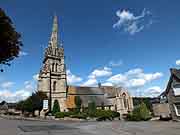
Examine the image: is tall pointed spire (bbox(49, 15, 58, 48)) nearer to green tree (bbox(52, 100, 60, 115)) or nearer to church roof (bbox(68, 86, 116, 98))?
church roof (bbox(68, 86, 116, 98))

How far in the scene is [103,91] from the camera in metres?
80.4

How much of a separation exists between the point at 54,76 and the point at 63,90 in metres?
5.22

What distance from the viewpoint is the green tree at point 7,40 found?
10.0m

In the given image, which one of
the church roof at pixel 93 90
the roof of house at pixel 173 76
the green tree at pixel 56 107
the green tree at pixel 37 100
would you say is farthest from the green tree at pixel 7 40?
the church roof at pixel 93 90

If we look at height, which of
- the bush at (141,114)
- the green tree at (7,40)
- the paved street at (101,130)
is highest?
the green tree at (7,40)

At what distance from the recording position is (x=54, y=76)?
66.4 m

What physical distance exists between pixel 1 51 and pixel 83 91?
65.1m

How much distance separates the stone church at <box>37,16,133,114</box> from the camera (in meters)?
65.2

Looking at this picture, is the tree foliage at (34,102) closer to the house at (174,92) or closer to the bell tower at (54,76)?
the bell tower at (54,76)

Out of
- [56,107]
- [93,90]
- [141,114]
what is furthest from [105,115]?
[93,90]

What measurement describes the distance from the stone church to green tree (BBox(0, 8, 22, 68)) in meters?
53.2

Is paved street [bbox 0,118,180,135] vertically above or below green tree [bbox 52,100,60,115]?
below

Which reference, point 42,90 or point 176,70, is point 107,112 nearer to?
point 176,70

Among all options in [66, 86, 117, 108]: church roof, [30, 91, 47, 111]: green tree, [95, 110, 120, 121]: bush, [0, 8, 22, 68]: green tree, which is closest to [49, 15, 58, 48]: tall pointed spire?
[66, 86, 117, 108]: church roof
